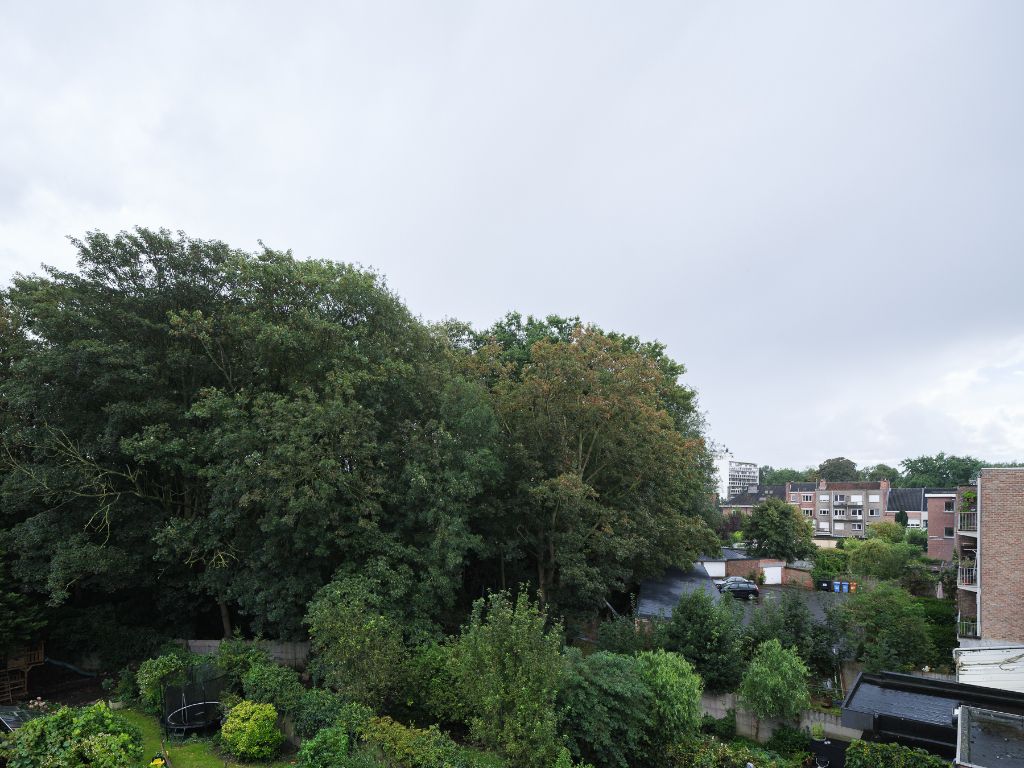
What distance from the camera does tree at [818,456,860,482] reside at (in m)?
98.0

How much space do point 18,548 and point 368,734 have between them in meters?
13.3

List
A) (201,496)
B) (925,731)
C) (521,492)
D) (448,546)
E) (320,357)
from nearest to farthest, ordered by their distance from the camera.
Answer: (925,731) → (448,546) → (320,357) → (201,496) → (521,492)

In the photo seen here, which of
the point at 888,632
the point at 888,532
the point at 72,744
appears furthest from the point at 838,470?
the point at 72,744

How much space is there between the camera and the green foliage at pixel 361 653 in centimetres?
1157

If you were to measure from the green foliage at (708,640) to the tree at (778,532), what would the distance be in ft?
85.2

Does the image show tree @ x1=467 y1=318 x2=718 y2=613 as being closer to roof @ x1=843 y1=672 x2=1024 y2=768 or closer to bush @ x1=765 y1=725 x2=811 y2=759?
bush @ x1=765 y1=725 x2=811 y2=759

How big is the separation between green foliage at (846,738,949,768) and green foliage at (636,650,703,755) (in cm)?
279

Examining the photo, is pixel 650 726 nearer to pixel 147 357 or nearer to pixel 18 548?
pixel 147 357

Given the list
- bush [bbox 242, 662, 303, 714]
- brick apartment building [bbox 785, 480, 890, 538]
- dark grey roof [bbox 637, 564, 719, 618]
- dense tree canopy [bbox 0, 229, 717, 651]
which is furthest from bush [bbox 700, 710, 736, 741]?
brick apartment building [bbox 785, 480, 890, 538]

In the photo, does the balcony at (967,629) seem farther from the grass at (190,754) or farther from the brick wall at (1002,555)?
the grass at (190,754)

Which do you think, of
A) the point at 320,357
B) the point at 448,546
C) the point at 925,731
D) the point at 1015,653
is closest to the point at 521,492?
the point at 448,546

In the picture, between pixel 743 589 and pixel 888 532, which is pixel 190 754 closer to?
pixel 743 589

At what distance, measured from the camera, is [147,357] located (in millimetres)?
16656

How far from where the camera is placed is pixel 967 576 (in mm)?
21281
